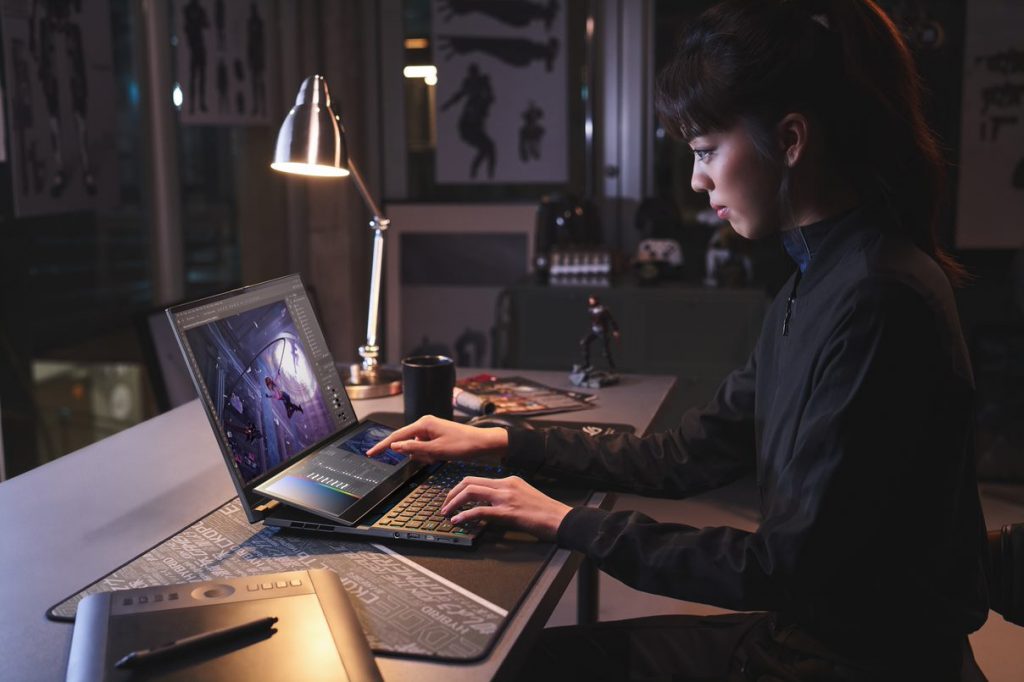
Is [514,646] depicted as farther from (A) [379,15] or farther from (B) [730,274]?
(A) [379,15]

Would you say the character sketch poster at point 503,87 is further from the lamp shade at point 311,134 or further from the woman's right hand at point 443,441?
the woman's right hand at point 443,441

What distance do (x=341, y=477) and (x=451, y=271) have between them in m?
2.84

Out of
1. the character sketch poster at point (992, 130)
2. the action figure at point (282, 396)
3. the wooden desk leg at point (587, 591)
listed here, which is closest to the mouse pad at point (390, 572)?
the action figure at point (282, 396)

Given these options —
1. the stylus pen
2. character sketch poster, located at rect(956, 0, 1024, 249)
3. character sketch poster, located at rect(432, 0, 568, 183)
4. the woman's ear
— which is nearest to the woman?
the woman's ear

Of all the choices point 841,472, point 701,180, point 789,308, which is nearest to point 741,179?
point 701,180

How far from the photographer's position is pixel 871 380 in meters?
0.98

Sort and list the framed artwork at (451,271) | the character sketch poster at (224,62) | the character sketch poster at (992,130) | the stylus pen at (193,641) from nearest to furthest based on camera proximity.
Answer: the stylus pen at (193,641)
the character sketch poster at (224,62)
the character sketch poster at (992,130)
the framed artwork at (451,271)

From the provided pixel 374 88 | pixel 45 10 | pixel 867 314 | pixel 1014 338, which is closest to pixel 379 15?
pixel 374 88

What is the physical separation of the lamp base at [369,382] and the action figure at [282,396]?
1.88 feet

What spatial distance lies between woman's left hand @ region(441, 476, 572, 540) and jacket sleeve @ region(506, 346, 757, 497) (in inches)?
8.0

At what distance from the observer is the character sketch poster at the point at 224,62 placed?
3.10 metres

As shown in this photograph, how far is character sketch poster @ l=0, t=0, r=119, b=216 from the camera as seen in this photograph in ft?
7.89

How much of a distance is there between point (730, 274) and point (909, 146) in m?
2.32

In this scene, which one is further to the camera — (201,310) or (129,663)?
(201,310)
